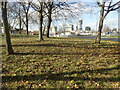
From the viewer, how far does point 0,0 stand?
5.45m

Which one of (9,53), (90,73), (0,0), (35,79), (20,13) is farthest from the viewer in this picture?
(20,13)

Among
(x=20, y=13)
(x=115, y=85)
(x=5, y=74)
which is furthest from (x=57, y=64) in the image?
(x=20, y=13)

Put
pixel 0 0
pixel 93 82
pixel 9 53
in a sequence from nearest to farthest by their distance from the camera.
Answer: pixel 93 82, pixel 0 0, pixel 9 53

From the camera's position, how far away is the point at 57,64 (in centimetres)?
473

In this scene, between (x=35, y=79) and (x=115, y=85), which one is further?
(x=35, y=79)

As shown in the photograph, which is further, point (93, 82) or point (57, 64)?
point (57, 64)

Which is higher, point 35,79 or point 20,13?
point 20,13

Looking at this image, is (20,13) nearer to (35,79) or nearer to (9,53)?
(9,53)

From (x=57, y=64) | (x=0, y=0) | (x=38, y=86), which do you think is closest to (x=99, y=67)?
(x=57, y=64)

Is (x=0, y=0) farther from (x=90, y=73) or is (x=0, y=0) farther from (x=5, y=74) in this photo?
(x=90, y=73)

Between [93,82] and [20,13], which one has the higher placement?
[20,13]

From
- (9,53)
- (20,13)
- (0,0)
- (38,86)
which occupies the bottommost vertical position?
(38,86)

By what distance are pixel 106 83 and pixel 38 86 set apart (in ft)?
7.32

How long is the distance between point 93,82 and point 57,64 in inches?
78.1
